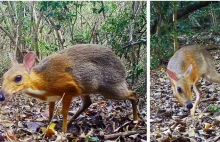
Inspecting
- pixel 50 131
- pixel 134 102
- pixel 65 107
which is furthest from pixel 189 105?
pixel 50 131

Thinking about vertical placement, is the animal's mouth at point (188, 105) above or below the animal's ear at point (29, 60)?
below

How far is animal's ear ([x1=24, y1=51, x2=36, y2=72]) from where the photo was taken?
254 cm

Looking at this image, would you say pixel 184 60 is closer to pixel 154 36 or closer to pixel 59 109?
pixel 154 36

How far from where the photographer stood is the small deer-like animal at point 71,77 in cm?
252

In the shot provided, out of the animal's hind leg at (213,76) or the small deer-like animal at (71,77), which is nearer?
the small deer-like animal at (71,77)

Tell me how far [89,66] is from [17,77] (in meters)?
Answer: 0.45

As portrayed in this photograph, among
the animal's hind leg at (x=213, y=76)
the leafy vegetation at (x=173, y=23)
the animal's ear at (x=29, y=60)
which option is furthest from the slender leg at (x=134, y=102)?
the animal's ear at (x=29, y=60)

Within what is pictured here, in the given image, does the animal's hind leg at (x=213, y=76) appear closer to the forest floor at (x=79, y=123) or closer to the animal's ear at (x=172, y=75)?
the animal's ear at (x=172, y=75)

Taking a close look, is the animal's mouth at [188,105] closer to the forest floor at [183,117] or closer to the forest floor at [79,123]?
the forest floor at [183,117]

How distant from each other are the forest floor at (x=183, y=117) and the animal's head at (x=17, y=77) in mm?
803

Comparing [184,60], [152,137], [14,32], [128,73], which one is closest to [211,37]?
[184,60]

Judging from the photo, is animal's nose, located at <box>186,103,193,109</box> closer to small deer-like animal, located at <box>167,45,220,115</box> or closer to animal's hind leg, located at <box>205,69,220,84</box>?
small deer-like animal, located at <box>167,45,220,115</box>

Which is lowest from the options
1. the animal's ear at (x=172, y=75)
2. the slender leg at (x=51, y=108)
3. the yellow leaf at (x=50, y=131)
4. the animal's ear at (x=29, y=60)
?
the yellow leaf at (x=50, y=131)

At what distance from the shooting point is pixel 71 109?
2621 mm
